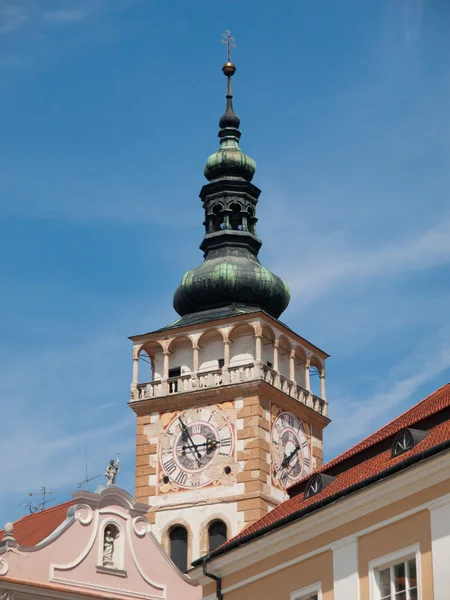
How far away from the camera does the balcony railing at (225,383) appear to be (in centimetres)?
4794

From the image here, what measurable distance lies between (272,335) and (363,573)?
29.9 metres

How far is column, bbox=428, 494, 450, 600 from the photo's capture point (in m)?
18.0

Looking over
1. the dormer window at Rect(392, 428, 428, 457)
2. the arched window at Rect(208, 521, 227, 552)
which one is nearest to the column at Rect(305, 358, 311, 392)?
the arched window at Rect(208, 521, 227, 552)

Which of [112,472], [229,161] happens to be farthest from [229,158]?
[112,472]

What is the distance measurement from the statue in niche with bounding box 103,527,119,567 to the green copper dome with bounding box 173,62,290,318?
62.0ft

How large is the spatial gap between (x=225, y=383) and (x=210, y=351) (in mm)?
1933

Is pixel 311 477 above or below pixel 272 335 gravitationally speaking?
below

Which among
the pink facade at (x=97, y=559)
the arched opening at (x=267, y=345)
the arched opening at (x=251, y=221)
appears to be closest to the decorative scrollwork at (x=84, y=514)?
the pink facade at (x=97, y=559)

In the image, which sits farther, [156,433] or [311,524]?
[156,433]

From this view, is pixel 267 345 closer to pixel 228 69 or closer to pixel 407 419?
pixel 228 69

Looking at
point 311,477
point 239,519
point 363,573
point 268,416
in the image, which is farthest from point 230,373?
point 363,573

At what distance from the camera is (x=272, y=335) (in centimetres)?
4934

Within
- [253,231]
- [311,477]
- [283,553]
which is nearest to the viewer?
[283,553]

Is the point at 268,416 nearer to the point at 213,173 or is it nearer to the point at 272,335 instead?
the point at 272,335
